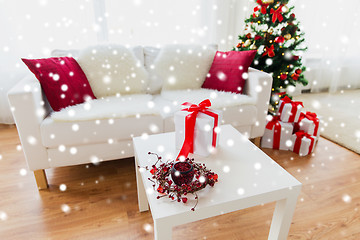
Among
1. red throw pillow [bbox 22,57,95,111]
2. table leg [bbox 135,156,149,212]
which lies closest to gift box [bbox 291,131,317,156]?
table leg [bbox 135,156,149,212]

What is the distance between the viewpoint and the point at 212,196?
865 millimetres

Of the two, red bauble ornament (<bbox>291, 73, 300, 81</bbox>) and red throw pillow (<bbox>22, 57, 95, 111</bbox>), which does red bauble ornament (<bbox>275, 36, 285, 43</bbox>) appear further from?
red throw pillow (<bbox>22, 57, 95, 111</bbox>)

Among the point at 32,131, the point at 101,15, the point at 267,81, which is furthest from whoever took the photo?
the point at 101,15

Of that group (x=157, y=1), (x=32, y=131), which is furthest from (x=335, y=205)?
(x=157, y=1)

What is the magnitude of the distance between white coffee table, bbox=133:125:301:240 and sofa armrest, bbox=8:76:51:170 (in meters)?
0.66

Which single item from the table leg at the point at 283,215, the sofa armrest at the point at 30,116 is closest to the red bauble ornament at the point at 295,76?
the table leg at the point at 283,215

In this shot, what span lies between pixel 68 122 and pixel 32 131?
0.20 m

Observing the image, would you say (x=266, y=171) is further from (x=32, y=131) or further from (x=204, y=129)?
(x=32, y=131)

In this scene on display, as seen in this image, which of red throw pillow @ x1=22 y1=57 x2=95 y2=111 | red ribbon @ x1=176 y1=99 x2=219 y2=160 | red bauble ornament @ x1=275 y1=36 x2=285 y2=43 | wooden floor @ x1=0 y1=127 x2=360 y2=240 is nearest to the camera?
red ribbon @ x1=176 y1=99 x2=219 y2=160

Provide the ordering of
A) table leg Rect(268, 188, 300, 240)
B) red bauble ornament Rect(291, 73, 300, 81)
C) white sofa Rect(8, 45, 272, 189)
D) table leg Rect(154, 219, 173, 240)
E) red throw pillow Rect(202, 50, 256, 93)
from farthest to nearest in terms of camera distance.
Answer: red bauble ornament Rect(291, 73, 300, 81) → red throw pillow Rect(202, 50, 256, 93) → white sofa Rect(8, 45, 272, 189) → table leg Rect(268, 188, 300, 240) → table leg Rect(154, 219, 173, 240)

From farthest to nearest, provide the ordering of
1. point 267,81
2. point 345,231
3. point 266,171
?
point 267,81 < point 345,231 < point 266,171

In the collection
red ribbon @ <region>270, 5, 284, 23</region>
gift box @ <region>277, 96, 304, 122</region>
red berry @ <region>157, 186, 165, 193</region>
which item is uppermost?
red ribbon @ <region>270, 5, 284, 23</region>

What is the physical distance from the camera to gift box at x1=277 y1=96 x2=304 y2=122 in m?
1.90

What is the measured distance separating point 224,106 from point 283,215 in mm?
896
